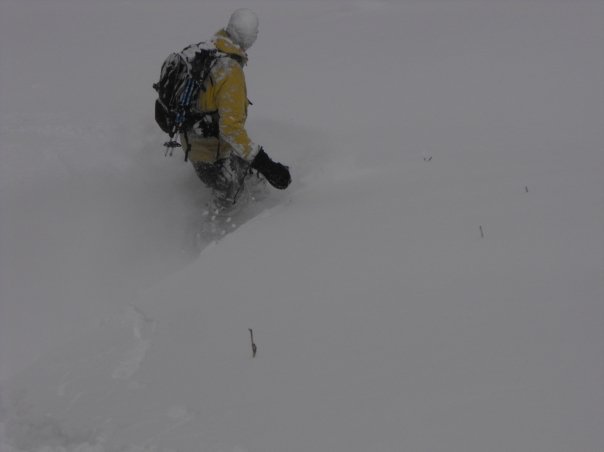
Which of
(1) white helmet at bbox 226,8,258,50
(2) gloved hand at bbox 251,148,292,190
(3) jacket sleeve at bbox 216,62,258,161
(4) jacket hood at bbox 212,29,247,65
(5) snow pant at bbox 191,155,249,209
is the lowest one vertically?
(5) snow pant at bbox 191,155,249,209

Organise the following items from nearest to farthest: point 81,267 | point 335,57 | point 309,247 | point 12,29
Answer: point 309,247, point 81,267, point 335,57, point 12,29

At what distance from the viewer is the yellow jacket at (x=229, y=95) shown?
A: 156 inches

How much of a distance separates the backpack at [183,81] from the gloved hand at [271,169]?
0.51 meters

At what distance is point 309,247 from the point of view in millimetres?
3432

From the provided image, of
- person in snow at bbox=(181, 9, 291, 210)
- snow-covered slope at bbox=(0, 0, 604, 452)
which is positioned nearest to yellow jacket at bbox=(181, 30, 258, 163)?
person in snow at bbox=(181, 9, 291, 210)

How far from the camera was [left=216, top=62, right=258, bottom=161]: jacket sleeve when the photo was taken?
3.97 metres

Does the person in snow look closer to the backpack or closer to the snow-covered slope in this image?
the backpack

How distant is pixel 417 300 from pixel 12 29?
7380mm

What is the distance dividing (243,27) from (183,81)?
558 mm

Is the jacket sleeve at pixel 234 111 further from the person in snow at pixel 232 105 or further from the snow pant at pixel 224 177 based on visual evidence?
the snow pant at pixel 224 177

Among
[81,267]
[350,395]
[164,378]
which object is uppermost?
[350,395]

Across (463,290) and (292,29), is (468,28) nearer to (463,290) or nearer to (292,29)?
(292,29)

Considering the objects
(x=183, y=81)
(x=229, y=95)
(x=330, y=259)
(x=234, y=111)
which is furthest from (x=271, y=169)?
(x=330, y=259)

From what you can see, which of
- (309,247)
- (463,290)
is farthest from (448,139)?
(463,290)
